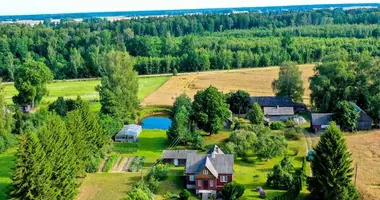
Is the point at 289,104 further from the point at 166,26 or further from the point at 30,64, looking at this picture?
the point at 166,26

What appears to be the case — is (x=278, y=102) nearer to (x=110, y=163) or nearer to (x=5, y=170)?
(x=110, y=163)

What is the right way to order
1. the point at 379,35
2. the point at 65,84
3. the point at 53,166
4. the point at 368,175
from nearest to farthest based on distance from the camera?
the point at 53,166 < the point at 368,175 < the point at 65,84 < the point at 379,35

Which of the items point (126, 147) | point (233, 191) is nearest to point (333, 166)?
point (233, 191)

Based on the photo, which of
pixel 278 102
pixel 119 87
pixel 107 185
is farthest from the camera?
pixel 278 102

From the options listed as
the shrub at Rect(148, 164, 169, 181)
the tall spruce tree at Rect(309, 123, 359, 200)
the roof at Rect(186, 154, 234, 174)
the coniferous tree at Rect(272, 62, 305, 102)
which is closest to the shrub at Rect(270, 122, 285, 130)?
the coniferous tree at Rect(272, 62, 305, 102)

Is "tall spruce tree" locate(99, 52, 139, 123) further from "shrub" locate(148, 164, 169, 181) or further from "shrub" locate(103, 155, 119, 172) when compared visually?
"shrub" locate(148, 164, 169, 181)

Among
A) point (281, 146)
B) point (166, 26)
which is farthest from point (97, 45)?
point (281, 146)
